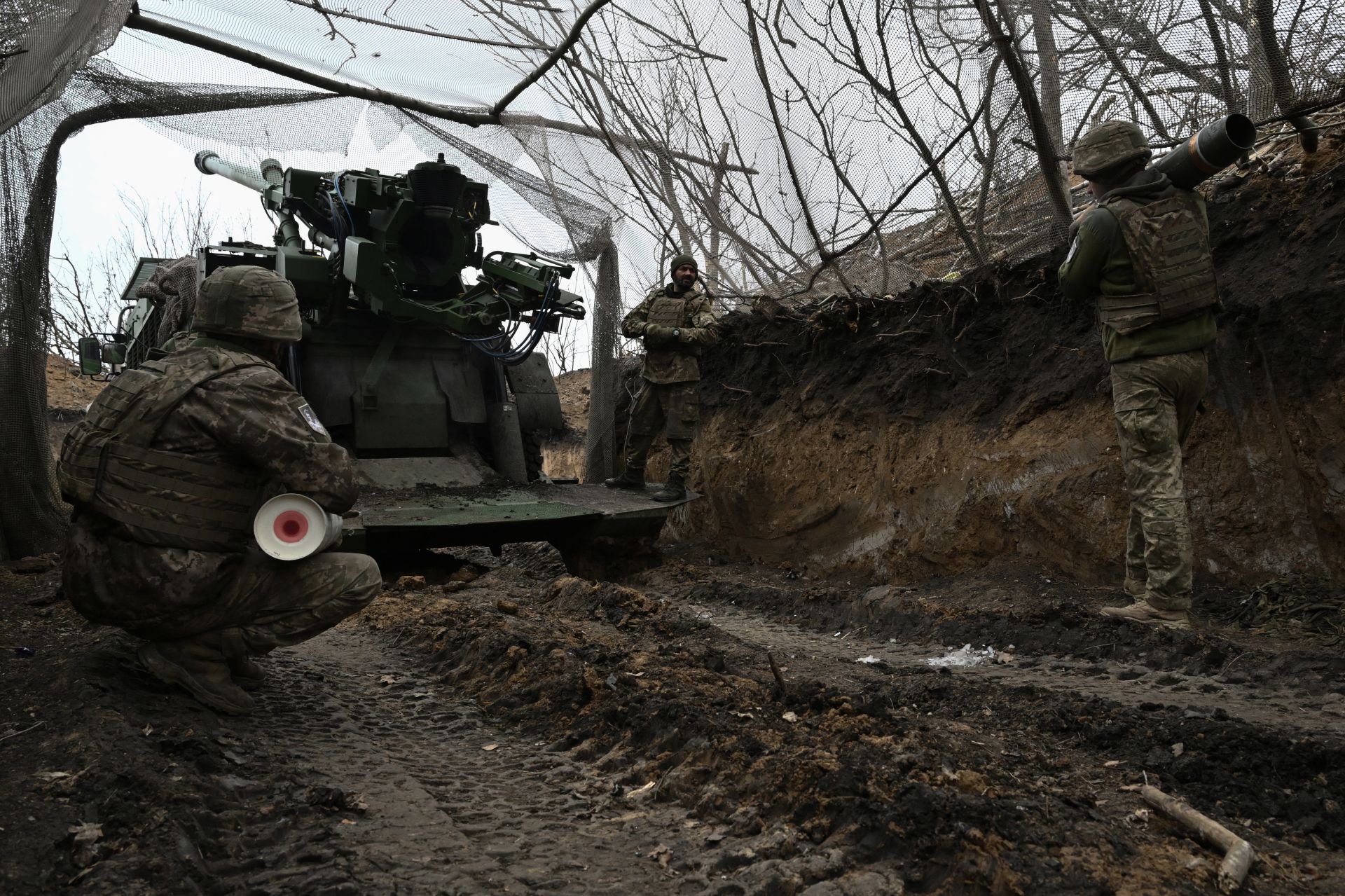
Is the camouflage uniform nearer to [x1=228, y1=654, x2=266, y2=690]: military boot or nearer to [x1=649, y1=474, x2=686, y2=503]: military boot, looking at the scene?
[x1=649, y1=474, x2=686, y2=503]: military boot

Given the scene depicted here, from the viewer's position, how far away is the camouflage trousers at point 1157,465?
4.95 meters

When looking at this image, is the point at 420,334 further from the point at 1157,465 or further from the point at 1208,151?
the point at 1208,151

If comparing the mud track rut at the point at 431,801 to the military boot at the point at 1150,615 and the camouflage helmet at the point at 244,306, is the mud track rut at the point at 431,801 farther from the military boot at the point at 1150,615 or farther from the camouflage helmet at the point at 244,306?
the military boot at the point at 1150,615

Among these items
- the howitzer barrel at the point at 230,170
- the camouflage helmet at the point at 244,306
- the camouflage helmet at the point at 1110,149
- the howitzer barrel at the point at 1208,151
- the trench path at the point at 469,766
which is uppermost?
the howitzer barrel at the point at 230,170

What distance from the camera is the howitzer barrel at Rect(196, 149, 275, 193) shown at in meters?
8.68

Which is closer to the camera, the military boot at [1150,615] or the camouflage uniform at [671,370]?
the military boot at [1150,615]

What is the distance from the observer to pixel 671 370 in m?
8.23

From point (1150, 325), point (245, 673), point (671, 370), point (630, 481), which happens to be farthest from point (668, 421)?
point (245, 673)

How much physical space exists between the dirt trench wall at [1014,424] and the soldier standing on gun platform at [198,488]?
13.9 ft

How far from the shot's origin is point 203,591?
3582 millimetres

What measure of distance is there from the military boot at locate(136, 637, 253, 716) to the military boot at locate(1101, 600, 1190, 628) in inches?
149

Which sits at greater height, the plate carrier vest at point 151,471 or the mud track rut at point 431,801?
the plate carrier vest at point 151,471

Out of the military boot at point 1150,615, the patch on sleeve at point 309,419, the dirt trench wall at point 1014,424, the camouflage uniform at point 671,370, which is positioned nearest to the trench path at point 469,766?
the military boot at point 1150,615

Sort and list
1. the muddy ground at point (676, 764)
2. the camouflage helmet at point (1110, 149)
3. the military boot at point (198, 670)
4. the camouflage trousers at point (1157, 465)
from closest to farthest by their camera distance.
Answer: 1. the muddy ground at point (676, 764)
2. the military boot at point (198, 670)
3. the camouflage trousers at point (1157, 465)
4. the camouflage helmet at point (1110, 149)
